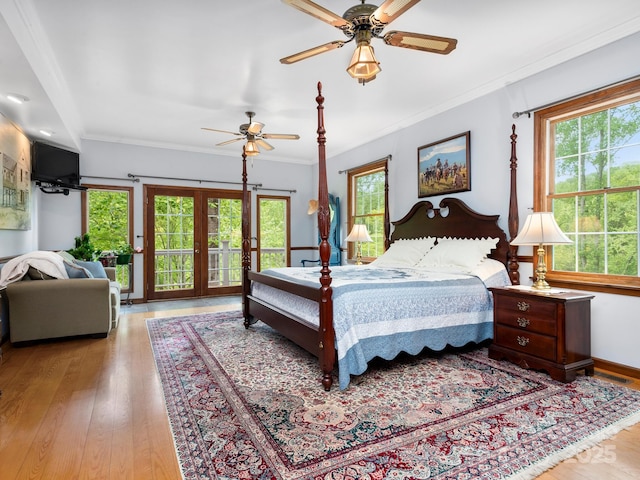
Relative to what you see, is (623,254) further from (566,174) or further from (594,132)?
(594,132)

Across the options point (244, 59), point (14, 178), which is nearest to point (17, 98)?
point (14, 178)

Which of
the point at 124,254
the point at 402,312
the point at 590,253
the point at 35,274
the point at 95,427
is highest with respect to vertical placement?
the point at 590,253

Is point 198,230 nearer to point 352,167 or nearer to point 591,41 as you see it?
point 352,167

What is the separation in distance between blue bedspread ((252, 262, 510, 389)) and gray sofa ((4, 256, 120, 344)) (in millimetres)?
1901

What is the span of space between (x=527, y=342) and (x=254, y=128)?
363cm

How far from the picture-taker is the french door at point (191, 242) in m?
6.33

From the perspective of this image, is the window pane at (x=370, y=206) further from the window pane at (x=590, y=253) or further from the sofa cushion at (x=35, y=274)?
the sofa cushion at (x=35, y=274)

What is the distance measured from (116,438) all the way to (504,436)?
78.3 inches

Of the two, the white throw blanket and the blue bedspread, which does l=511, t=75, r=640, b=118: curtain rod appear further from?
the white throw blanket

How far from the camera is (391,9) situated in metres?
2.17

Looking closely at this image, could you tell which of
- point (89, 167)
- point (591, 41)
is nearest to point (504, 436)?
point (591, 41)

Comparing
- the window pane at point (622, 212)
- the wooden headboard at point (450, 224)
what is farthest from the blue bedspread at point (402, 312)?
the window pane at point (622, 212)

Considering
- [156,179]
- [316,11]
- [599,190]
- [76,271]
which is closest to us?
[316,11]

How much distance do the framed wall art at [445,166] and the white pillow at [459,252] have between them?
0.70 meters
